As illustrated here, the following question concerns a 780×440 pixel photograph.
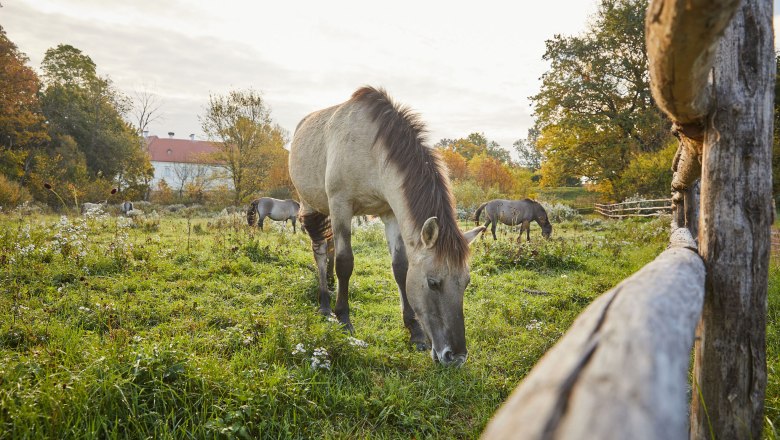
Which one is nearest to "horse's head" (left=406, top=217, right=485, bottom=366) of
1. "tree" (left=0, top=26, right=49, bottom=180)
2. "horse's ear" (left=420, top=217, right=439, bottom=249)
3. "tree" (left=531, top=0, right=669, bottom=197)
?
"horse's ear" (left=420, top=217, right=439, bottom=249)

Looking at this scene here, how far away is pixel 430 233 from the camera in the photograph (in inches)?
132

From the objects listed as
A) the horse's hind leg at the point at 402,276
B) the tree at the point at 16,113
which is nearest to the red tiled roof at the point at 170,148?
the tree at the point at 16,113

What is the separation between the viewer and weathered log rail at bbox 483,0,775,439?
540mm

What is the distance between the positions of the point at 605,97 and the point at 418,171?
26322 millimetres

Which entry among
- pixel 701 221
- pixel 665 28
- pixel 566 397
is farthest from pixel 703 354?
pixel 566 397

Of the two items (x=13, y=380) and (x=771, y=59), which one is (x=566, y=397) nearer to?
(x=771, y=59)

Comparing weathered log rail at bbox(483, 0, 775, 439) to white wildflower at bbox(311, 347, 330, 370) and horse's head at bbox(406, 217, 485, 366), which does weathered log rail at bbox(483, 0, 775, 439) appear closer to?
horse's head at bbox(406, 217, 485, 366)

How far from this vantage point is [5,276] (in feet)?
15.8

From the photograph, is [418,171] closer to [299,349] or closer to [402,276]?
[402,276]

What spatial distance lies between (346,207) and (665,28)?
12.6ft

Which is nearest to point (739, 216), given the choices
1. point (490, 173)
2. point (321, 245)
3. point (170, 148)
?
point (321, 245)

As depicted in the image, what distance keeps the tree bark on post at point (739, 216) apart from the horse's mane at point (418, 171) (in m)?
2.01

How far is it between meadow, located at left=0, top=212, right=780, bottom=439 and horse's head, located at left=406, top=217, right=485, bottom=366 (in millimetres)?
177

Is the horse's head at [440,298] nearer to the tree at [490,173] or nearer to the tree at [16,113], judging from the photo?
the tree at [16,113]
